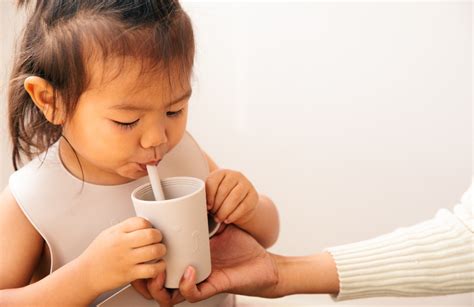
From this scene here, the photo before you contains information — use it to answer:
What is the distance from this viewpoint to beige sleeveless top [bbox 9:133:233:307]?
0.75 metres

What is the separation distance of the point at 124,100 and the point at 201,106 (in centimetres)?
Result: 73

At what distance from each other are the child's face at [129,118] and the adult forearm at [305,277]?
26 cm

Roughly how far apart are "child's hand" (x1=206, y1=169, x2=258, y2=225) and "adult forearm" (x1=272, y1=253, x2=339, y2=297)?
0.42ft

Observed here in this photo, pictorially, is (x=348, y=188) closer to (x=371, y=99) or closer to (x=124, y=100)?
(x=371, y=99)

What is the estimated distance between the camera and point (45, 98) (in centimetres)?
69

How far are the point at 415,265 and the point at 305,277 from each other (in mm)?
160

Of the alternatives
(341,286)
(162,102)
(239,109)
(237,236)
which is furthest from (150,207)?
(239,109)

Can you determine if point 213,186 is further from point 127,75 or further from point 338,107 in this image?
point 338,107

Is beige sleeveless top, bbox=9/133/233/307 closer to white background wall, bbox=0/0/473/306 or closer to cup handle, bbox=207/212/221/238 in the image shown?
cup handle, bbox=207/212/221/238

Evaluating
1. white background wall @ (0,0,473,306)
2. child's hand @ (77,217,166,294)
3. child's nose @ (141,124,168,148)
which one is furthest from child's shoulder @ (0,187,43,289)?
white background wall @ (0,0,473,306)

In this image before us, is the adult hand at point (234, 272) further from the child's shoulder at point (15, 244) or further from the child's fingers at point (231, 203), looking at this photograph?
the child's shoulder at point (15, 244)

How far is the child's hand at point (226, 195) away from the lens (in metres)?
0.73

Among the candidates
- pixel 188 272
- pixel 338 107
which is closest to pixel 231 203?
pixel 188 272

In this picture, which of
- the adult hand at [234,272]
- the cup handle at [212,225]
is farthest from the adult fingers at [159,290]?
the cup handle at [212,225]
